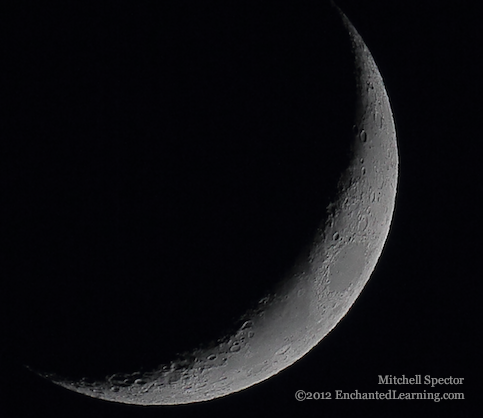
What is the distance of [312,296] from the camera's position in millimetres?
2625

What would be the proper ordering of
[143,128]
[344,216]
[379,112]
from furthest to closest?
[379,112] → [344,216] → [143,128]

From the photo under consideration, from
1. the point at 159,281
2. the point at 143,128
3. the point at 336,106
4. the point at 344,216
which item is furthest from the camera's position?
the point at 344,216

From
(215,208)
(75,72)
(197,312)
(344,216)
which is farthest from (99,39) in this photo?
(344,216)

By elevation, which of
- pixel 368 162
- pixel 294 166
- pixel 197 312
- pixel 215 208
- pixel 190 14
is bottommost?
pixel 197 312

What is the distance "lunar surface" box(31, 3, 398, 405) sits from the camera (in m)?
2.53

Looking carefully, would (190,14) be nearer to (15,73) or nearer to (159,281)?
(15,73)

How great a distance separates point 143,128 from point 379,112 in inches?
53.1

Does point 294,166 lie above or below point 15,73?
below

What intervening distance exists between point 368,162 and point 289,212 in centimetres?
63

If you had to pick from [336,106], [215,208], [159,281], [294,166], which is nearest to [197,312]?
[159,281]

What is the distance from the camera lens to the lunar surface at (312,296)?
2.53 m

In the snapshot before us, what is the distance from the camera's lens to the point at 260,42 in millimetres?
2242

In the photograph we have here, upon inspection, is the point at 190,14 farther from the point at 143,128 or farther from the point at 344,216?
the point at 344,216

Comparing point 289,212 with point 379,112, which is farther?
point 379,112
